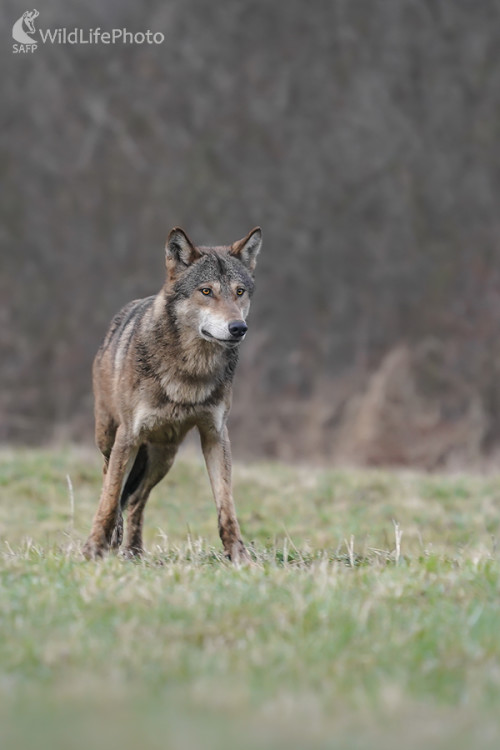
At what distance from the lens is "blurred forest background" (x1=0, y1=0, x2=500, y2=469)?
803 inches

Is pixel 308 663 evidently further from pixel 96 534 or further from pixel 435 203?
pixel 435 203

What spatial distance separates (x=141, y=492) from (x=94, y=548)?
0.96 meters

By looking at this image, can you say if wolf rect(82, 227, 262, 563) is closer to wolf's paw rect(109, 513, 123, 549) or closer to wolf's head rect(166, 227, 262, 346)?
wolf's head rect(166, 227, 262, 346)

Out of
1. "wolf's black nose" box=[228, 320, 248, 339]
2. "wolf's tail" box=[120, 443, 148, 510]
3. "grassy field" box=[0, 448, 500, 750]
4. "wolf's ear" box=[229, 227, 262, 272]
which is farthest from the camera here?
"wolf's tail" box=[120, 443, 148, 510]

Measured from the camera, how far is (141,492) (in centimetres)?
758

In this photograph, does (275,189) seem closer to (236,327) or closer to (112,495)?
(112,495)

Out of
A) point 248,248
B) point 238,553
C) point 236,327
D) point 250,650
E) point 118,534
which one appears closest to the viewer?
point 250,650

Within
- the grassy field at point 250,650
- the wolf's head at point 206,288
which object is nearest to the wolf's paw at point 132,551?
the grassy field at point 250,650

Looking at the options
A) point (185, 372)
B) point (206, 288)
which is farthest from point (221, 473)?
point (206, 288)

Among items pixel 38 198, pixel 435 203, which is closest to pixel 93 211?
pixel 38 198

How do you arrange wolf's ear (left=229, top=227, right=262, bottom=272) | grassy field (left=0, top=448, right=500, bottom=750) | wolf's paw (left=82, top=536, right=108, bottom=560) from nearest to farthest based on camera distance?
grassy field (left=0, top=448, right=500, bottom=750) → wolf's paw (left=82, top=536, right=108, bottom=560) → wolf's ear (left=229, top=227, right=262, bottom=272)

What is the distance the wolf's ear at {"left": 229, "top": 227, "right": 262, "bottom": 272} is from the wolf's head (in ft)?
0.17

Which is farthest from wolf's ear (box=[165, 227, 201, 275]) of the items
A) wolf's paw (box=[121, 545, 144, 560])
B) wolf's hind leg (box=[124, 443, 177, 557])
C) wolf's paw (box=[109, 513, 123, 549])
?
wolf's paw (box=[121, 545, 144, 560])

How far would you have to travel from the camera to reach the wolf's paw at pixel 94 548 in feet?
21.7
